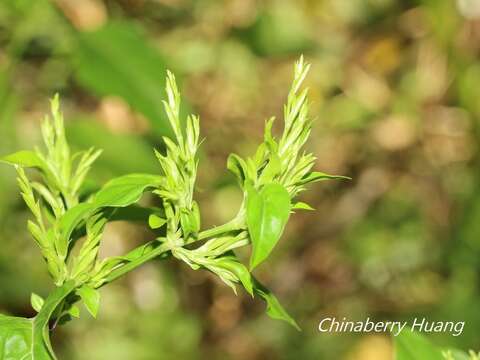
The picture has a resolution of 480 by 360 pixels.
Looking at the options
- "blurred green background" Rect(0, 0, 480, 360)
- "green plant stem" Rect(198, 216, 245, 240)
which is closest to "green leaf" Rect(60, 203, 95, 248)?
"green plant stem" Rect(198, 216, 245, 240)

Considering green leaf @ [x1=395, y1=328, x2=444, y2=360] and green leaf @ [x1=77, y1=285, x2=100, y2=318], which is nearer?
green leaf @ [x1=77, y1=285, x2=100, y2=318]

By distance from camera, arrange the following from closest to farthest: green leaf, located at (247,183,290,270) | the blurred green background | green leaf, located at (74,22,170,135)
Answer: green leaf, located at (247,183,290,270) → green leaf, located at (74,22,170,135) → the blurred green background

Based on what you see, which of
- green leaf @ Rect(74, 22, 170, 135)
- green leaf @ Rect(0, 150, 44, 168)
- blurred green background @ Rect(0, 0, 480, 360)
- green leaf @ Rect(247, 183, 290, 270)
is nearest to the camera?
green leaf @ Rect(247, 183, 290, 270)

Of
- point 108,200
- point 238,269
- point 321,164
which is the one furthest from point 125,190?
point 321,164

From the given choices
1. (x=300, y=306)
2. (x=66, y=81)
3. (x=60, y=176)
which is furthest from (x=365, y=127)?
(x=60, y=176)

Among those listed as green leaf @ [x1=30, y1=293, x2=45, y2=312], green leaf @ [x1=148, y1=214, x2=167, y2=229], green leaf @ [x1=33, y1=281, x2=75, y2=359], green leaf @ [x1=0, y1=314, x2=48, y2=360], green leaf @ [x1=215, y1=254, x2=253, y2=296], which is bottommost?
green leaf @ [x1=30, y1=293, x2=45, y2=312]

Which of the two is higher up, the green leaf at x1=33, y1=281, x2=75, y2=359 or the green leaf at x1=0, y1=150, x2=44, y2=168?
the green leaf at x1=0, y1=150, x2=44, y2=168

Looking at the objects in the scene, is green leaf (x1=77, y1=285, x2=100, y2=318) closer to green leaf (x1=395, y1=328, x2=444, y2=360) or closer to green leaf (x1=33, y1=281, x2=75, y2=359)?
green leaf (x1=33, y1=281, x2=75, y2=359)

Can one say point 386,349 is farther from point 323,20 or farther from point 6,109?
point 6,109
